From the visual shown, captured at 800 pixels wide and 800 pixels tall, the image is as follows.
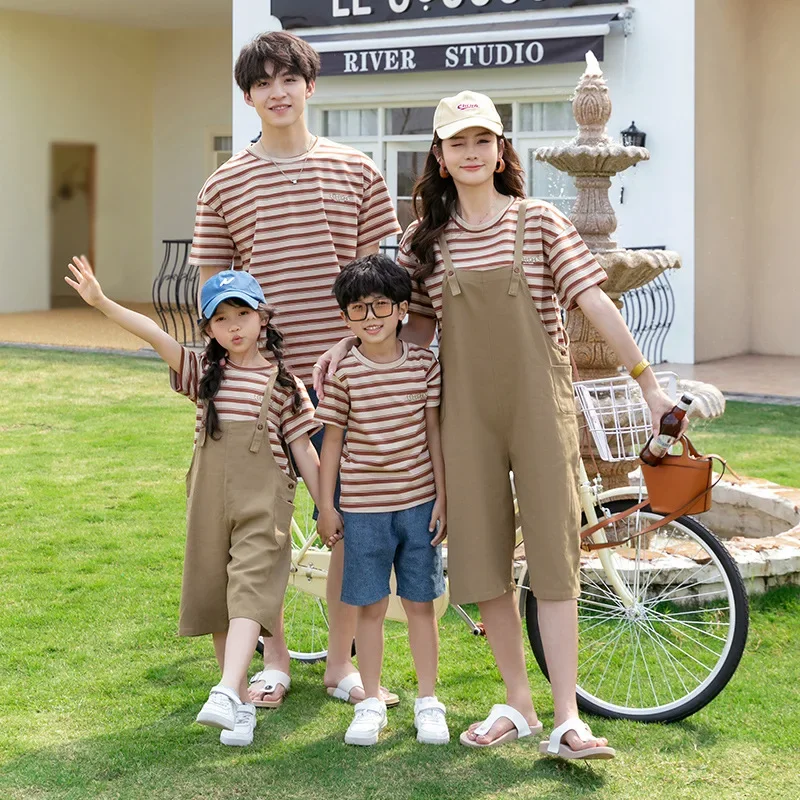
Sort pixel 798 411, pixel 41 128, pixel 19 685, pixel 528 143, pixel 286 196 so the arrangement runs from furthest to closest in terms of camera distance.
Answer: pixel 41 128 < pixel 528 143 < pixel 798 411 < pixel 19 685 < pixel 286 196

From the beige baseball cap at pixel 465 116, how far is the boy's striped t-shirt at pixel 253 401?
2.43ft

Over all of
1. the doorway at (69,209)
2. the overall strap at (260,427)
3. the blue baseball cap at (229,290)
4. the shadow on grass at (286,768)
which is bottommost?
the shadow on grass at (286,768)

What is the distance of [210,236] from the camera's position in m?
3.49

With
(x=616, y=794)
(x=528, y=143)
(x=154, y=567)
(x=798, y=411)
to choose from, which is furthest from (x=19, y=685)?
(x=528, y=143)

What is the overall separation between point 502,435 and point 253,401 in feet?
2.06

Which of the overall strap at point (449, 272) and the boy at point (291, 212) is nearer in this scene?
the overall strap at point (449, 272)

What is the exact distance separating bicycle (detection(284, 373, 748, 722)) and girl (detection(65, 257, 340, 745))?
1.69ft

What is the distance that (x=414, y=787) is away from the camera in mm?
2955

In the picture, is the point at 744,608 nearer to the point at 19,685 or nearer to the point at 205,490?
the point at 205,490

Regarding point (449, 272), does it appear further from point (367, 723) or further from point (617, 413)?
point (367, 723)

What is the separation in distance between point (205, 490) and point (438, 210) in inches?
35.4

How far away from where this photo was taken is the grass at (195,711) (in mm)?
2977

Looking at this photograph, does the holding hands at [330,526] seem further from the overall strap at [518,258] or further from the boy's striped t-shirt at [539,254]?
the overall strap at [518,258]

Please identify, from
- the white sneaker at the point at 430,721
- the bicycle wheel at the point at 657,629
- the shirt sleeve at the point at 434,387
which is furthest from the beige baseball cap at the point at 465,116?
the white sneaker at the point at 430,721
